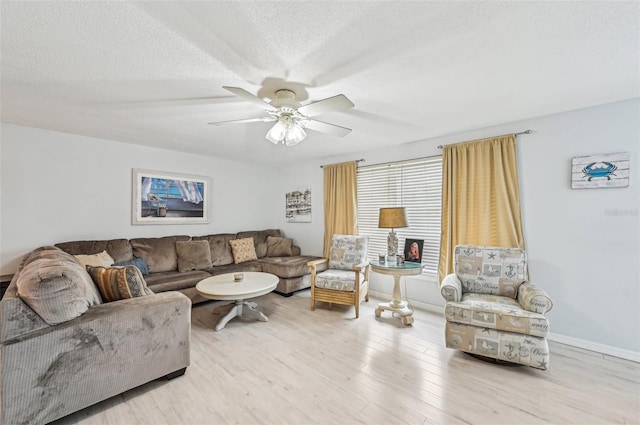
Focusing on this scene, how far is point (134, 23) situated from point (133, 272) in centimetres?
177

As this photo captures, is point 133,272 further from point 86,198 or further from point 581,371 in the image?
point 581,371

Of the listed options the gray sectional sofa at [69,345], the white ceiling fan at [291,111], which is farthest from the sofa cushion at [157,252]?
the white ceiling fan at [291,111]

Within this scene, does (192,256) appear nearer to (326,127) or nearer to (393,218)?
(326,127)

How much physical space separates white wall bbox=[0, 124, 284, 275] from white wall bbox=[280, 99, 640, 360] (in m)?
4.90

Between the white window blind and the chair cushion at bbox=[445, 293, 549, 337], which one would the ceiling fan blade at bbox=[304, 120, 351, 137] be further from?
the chair cushion at bbox=[445, 293, 549, 337]

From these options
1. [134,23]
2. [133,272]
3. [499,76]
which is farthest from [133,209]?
[499,76]

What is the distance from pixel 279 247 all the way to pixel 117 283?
10.2 ft

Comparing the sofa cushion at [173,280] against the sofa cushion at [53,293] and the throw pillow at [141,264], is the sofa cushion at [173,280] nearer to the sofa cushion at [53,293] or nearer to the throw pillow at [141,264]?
the throw pillow at [141,264]

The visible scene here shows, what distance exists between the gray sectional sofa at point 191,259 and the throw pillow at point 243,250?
3.1 inches

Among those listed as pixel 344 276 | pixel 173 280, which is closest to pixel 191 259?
pixel 173 280

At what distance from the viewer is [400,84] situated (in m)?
2.12

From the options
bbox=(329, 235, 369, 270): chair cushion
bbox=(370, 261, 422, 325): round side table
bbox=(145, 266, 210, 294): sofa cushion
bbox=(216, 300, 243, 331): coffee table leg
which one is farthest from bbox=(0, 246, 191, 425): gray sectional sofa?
bbox=(329, 235, 369, 270): chair cushion

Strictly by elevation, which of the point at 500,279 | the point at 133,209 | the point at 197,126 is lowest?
the point at 500,279

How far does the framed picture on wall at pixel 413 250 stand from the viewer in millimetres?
3603
